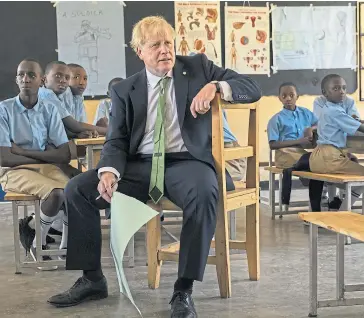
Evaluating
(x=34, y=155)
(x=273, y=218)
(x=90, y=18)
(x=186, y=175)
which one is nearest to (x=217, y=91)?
(x=186, y=175)

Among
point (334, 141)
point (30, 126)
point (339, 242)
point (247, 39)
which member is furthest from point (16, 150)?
point (247, 39)

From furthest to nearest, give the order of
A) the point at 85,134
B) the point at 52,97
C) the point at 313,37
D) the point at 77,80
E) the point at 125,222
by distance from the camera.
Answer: the point at 313,37 < the point at 77,80 < the point at 52,97 < the point at 85,134 < the point at 125,222

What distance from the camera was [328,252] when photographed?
3488 mm

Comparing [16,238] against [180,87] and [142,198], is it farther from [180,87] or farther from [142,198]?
[180,87]

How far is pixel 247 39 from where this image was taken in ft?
21.8

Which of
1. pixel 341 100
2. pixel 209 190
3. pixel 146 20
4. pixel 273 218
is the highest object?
pixel 146 20

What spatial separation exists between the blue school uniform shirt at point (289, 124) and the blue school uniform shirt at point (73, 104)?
1592 mm

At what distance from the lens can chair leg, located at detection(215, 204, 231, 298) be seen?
2.49 metres

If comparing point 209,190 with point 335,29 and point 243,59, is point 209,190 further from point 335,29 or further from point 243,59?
point 335,29

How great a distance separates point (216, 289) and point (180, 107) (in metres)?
0.85

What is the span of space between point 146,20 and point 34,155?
3.77ft

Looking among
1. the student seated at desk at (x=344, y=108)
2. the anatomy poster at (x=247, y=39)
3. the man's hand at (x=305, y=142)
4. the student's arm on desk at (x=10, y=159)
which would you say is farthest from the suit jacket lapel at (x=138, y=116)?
the anatomy poster at (x=247, y=39)

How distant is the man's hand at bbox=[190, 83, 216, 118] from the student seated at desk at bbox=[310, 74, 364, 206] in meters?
1.82

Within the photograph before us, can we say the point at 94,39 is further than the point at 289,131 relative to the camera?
Yes
